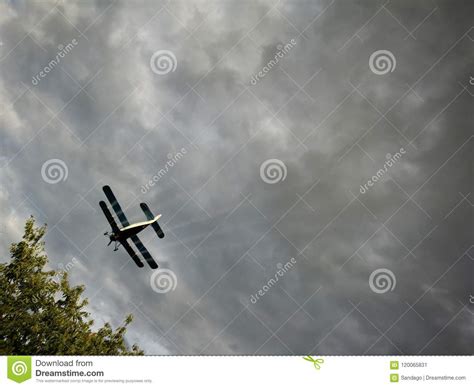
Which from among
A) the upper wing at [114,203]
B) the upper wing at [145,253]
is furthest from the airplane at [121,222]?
the upper wing at [145,253]

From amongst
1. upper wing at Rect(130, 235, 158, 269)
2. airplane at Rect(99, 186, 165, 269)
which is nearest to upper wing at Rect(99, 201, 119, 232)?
airplane at Rect(99, 186, 165, 269)

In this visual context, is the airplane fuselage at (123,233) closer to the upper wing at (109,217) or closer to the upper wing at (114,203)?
the upper wing at (109,217)

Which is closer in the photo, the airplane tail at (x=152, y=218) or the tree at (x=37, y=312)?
the tree at (x=37, y=312)

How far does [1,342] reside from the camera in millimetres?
18719

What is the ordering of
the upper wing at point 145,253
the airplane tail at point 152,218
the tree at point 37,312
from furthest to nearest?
1. the upper wing at point 145,253
2. the airplane tail at point 152,218
3. the tree at point 37,312

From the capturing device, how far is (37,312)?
68.6ft

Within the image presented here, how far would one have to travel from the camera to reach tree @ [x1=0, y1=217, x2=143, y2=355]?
→ 65.4ft

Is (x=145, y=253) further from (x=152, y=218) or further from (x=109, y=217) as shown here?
(x=109, y=217)

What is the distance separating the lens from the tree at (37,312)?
65.4ft

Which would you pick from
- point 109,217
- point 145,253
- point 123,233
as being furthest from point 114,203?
point 145,253

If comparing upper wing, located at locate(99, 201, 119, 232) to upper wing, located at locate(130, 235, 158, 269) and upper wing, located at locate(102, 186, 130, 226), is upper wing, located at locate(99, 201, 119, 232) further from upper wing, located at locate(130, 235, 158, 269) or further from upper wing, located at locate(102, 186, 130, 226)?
upper wing, located at locate(130, 235, 158, 269)
